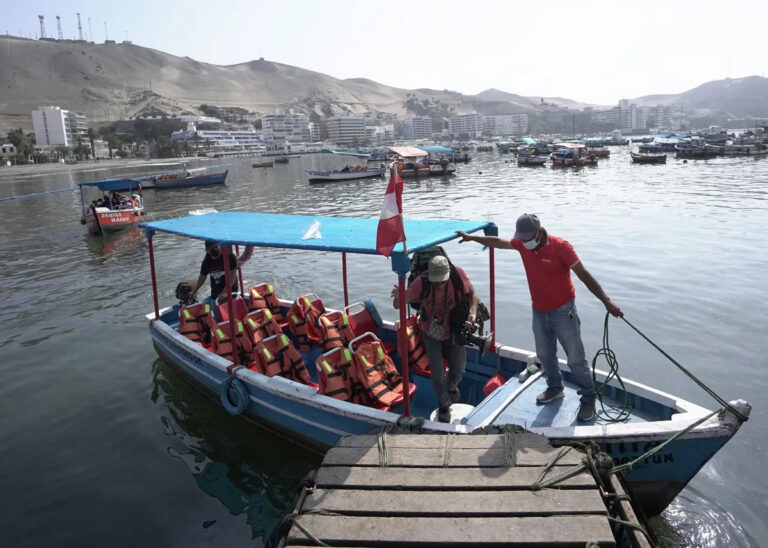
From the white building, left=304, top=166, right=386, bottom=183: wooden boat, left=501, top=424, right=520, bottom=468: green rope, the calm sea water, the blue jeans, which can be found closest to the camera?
left=501, top=424, right=520, bottom=468: green rope

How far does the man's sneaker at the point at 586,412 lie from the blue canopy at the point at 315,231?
2.48 metres

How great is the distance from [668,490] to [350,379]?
3928mm

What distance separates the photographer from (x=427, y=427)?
591 centimetres

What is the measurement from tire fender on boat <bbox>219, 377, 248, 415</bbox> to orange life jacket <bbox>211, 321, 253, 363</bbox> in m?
0.70

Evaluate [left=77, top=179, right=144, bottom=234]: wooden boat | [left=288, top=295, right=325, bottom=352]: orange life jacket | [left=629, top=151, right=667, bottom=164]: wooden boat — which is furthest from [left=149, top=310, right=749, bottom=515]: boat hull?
[left=629, top=151, right=667, bottom=164]: wooden boat

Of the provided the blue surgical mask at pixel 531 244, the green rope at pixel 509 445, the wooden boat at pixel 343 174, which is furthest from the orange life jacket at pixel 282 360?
the wooden boat at pixel 343 174

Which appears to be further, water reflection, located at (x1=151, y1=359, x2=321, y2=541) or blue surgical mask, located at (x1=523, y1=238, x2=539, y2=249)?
water reflection, located at (x1=151, y1=359, x2=321, y2=541)

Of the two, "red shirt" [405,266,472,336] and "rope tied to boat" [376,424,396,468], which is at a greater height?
"red shirt" [405,266,472,336]

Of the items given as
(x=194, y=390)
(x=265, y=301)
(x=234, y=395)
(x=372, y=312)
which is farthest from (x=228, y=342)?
(x=372, y=312)

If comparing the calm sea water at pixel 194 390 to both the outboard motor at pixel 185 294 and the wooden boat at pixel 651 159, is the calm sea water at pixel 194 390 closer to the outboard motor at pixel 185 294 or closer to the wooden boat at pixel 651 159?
the outboard motor at pixel 185 294

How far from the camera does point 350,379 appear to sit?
731cm

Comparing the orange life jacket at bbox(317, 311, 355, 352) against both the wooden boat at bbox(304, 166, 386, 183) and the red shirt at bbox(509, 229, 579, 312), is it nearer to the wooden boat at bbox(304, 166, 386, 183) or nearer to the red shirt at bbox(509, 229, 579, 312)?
the red shirt at bbox(509, 229, 579, 312)

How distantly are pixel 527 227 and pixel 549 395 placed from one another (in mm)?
2233

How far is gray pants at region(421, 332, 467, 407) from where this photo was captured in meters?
6.48
